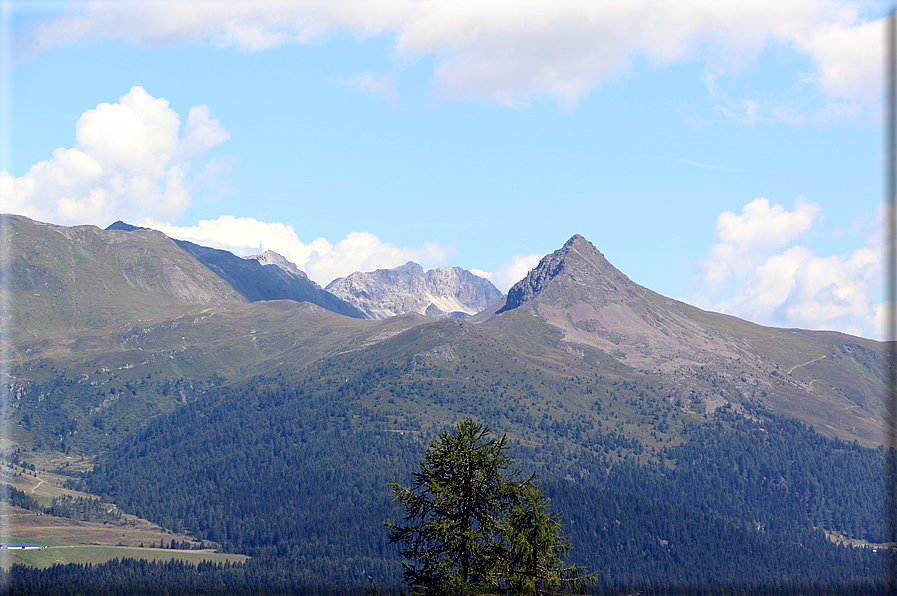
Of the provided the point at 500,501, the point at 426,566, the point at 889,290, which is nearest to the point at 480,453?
the point at 500,501

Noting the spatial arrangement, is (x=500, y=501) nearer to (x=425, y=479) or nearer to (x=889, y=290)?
(x=425, y=479)

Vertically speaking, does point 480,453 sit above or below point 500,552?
above

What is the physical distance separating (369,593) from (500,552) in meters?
6.94

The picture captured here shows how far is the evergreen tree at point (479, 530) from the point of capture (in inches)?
1654

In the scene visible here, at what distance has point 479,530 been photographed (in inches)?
1700

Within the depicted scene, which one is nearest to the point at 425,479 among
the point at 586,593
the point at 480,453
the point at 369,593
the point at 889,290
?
the point at 480,453

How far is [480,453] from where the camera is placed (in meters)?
43.0

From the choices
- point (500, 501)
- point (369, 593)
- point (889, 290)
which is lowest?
point (369, 593)

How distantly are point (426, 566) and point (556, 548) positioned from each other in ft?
22.5

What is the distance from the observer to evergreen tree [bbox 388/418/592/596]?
138 ft

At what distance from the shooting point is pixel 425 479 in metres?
43.1

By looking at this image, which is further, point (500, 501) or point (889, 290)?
point (889, 290)

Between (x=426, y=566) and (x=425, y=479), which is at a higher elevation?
(x=425, y=479)

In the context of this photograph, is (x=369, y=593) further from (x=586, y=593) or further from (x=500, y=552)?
(x=586, y=593)
